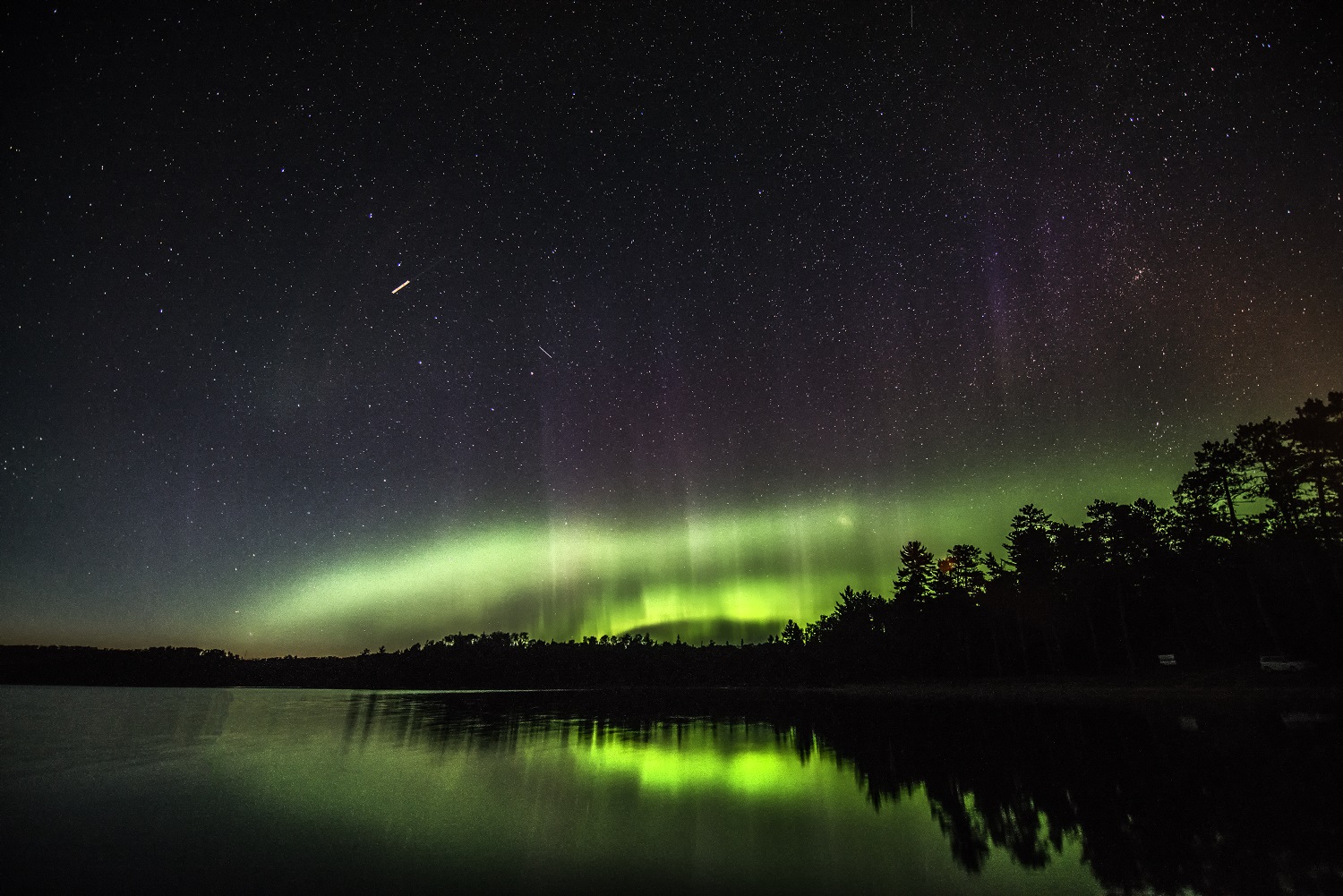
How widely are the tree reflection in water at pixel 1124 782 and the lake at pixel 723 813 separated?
86 mm

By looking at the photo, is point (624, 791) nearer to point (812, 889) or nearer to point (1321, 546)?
point (812, 889)

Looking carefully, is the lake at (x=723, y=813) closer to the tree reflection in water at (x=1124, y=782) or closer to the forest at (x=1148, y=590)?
the tree reflection in water at (x=1124, y=782)

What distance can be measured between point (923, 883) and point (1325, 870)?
6.07m

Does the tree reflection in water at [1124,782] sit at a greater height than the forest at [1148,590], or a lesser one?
lesser

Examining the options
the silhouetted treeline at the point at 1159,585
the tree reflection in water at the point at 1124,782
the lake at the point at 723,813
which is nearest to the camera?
the tree reflection in water at the point at 1124,782

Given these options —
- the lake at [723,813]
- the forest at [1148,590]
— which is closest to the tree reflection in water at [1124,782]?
the lake at [723,813]

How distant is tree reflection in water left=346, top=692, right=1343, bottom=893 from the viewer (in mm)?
10336

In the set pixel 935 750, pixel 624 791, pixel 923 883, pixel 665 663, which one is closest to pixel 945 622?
pixel 935 750

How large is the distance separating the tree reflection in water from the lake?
0.09 metres

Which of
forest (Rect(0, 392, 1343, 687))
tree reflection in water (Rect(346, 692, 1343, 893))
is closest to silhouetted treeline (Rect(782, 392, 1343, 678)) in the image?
forest (Rect(0, 392, 1343, 687))

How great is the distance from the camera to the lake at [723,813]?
10492 mm

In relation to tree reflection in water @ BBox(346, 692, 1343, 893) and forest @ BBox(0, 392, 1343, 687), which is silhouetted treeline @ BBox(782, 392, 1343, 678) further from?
tree reflection in water @ BBox(346, 692, 1343, 893)

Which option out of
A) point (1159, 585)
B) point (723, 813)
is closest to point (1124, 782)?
point (723, 813)

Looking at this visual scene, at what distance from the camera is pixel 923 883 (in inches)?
392
